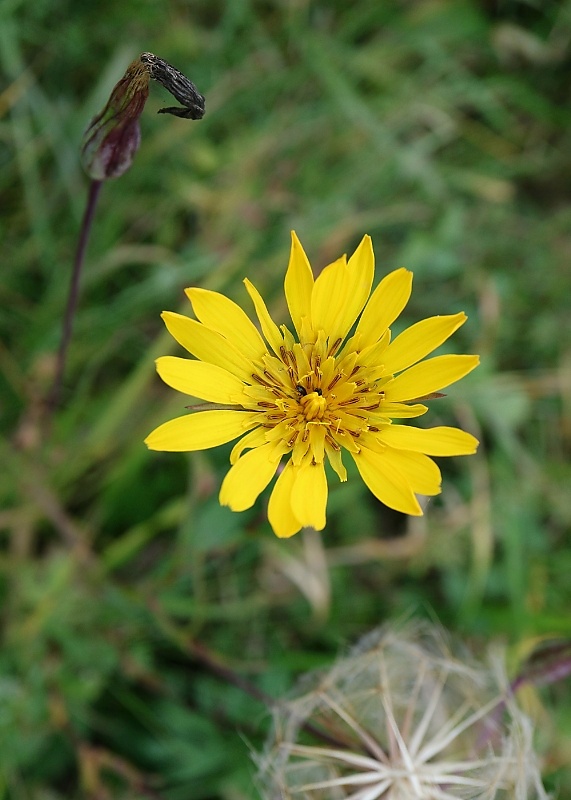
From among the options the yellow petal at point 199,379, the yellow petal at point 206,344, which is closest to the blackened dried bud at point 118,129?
the yellow petal at point 206,344

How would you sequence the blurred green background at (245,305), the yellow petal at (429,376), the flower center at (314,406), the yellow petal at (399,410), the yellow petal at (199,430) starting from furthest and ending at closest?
the blurred green background at (245,305) → the flower center at (314,406) → the yellow petal at (399,410) → the yellow petal at (429,376) → the yellow petal at (199,430)

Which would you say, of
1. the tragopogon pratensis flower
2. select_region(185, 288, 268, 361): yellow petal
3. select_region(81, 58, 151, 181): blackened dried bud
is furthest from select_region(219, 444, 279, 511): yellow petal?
select_region(81, 58, 151, 181): blackened dried bud

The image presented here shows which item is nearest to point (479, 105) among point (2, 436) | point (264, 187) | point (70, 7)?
point (264, 187)

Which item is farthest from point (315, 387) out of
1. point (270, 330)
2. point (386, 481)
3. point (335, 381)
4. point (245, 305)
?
point (245, 305)

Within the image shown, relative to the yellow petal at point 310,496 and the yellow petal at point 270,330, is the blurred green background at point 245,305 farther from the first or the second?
the yellow petal at point 270,330

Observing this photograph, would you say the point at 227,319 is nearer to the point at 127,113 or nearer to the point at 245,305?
the point at 127,113

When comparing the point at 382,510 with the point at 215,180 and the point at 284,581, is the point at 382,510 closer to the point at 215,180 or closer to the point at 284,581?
the point at 284,581
